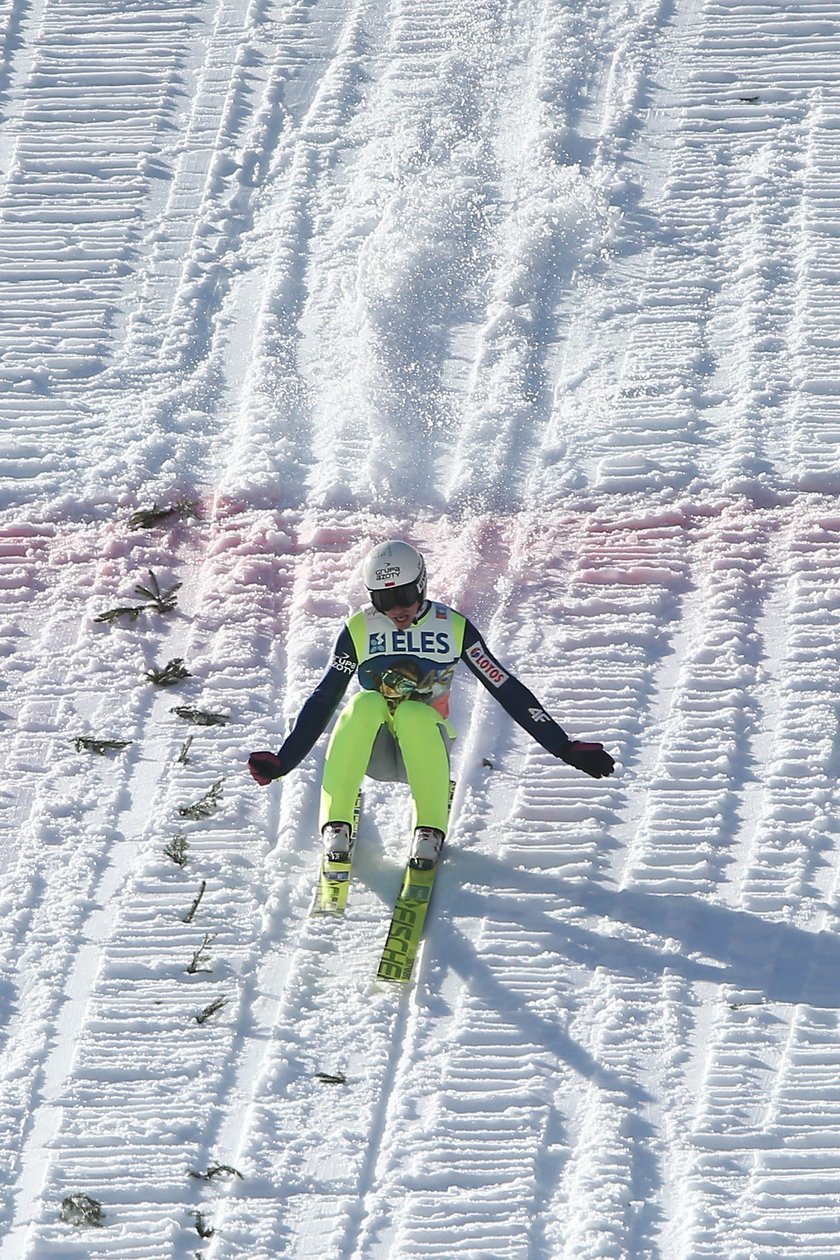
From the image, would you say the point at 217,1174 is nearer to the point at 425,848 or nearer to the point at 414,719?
the point at 425,848

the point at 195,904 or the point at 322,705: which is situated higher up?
the point at 322,705

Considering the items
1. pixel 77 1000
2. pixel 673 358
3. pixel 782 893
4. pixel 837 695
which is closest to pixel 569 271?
pixel 673 358

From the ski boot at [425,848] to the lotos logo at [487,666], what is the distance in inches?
19.1

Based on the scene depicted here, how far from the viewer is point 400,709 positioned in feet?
18.8

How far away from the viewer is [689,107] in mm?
8695

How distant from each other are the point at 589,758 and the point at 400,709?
579 mm

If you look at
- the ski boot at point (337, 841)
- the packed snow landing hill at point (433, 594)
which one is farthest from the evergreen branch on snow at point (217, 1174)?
the ski boot at point (337, 841)

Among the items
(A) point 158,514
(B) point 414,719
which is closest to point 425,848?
(B) point 414,719

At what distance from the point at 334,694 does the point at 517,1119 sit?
55.3 inches

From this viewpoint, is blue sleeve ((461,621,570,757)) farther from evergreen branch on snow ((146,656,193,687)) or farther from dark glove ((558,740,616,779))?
evergreen branch on snow ((146,656,193,687))

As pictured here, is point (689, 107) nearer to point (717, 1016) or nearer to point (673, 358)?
point (673, 358)

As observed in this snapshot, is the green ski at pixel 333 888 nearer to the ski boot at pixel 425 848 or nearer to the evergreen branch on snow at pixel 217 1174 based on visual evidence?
the ski boot at pixel 425 848

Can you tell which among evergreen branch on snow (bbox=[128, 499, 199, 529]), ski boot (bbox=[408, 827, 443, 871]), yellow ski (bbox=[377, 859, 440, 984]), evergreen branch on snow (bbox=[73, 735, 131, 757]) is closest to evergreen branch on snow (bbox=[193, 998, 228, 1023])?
yellow ski (bbox=[377, 859, 440, 984])

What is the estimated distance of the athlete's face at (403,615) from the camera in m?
5.74
